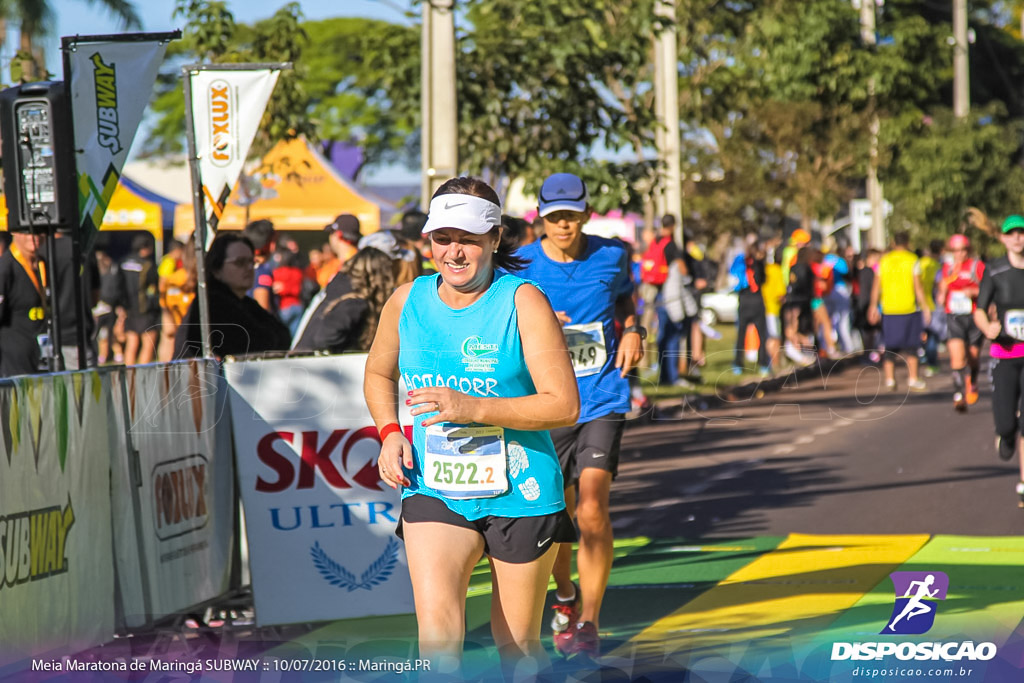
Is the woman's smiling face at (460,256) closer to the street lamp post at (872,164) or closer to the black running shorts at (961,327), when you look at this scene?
the black running shorts at (961,327)

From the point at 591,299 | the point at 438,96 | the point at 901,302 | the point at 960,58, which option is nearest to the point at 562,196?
the point at 591,299

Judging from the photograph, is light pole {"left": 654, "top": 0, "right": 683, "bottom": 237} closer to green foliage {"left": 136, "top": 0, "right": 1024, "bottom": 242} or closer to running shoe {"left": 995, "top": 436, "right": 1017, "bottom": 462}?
green foliage {"left": 136, "top": 0, "right": 1024, "bottom": 242}

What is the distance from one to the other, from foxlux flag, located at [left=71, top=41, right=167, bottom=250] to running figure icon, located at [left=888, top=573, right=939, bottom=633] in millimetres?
4324

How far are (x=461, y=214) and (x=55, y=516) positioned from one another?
2.42 metres

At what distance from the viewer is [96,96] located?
759 cm

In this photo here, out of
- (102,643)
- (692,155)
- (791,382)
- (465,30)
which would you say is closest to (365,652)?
(102,643)

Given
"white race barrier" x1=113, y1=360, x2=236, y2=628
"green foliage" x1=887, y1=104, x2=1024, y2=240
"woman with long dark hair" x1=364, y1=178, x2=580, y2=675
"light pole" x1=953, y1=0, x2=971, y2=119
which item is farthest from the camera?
"light pole" x1=953, y1=0, x2=971, y2=119

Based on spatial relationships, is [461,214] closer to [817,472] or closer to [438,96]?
[438,96]

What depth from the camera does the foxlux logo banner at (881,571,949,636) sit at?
5.91 metres

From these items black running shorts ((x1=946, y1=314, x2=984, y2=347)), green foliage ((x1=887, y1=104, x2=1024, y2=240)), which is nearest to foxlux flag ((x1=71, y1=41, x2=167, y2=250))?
black running shorts ((x1=946, y1=314, x2=984, y2=347))

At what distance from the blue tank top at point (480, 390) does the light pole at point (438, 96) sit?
8.52 m

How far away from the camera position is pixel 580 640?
21.1ft

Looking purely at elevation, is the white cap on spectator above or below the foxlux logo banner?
above

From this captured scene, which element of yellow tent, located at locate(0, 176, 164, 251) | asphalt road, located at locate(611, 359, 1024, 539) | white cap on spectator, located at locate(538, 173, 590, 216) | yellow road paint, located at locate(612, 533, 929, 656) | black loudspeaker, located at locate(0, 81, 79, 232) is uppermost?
yellow tent, located at locate(0, 176, 164, 251)
